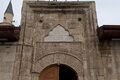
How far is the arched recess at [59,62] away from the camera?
864cm

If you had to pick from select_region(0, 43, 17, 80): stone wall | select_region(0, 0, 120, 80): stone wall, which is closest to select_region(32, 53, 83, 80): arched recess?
select_region(0, 0, 120, 80): stone wall

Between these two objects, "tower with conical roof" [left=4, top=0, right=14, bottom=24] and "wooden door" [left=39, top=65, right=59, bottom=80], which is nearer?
"wooden door" [left=39, top=65, right=59, bottom=80]

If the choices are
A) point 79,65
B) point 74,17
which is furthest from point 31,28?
point 79,65

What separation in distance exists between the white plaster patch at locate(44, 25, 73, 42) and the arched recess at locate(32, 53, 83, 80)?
694mm

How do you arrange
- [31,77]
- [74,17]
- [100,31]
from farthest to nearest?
[74,17], [100,31], [31,77]

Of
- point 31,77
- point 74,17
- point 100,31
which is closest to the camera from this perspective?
point 31,77

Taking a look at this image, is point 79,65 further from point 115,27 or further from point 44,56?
point 115,27

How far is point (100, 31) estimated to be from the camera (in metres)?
9.11

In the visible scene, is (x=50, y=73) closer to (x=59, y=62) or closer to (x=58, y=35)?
(x=59, y=62)

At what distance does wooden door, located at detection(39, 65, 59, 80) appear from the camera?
28.2 feet

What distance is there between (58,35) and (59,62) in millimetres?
1226

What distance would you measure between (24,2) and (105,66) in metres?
4.50

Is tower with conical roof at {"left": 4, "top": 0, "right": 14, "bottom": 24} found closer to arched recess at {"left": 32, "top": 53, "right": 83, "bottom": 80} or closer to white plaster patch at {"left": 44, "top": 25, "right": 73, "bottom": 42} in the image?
white plaster patch at {"left": 44, "top": 25, "right": 73, "bottom": 42}

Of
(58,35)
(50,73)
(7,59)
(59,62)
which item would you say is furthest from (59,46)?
(7,59)
